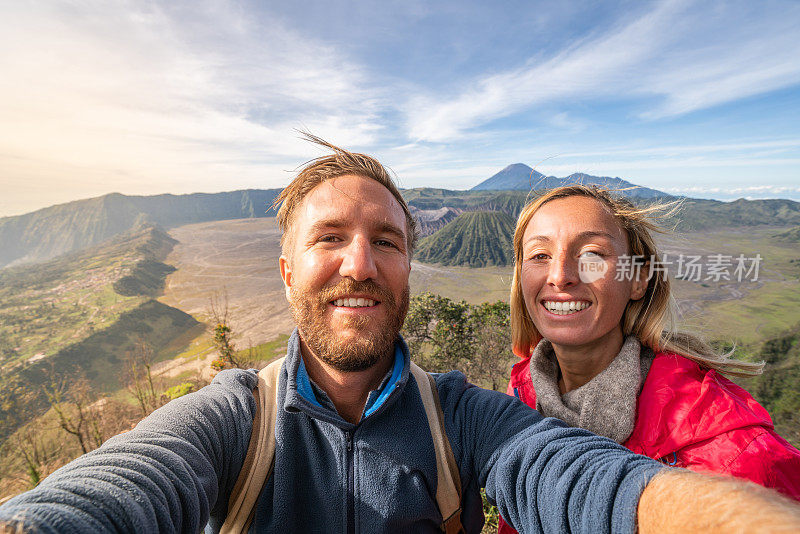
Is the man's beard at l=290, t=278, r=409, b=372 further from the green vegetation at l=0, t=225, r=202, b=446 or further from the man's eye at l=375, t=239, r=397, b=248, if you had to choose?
the green vegetation at l=0, t=225, r=202, b=446

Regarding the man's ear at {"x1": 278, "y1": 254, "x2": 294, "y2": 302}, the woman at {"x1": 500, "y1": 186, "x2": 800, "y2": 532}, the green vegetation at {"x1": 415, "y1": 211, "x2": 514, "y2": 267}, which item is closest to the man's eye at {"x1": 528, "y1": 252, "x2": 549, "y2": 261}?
the woman at {"x1": 500, "y1": 186, "x2": 800, "y2": 532}

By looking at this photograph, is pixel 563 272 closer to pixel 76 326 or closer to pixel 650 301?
pixel 650 301

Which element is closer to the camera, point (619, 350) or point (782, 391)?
point (619, 350)

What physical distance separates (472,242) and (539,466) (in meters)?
117

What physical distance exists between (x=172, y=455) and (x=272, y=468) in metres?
0.58

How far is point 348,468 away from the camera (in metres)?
2.04

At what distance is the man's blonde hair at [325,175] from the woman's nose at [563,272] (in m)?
1.19

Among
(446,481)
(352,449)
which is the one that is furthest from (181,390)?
(446,481)

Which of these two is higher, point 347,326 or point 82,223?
point 347,326

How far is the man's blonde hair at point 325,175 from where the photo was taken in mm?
2705

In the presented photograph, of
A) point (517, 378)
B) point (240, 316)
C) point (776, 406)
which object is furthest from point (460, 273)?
point (517, 378)

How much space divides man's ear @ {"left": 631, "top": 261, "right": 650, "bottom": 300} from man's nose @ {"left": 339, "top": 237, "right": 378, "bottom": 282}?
2210 millimetres

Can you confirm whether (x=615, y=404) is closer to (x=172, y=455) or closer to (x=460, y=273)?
(x=172, y=455)

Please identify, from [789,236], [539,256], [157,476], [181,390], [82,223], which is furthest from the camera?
[82,223]
